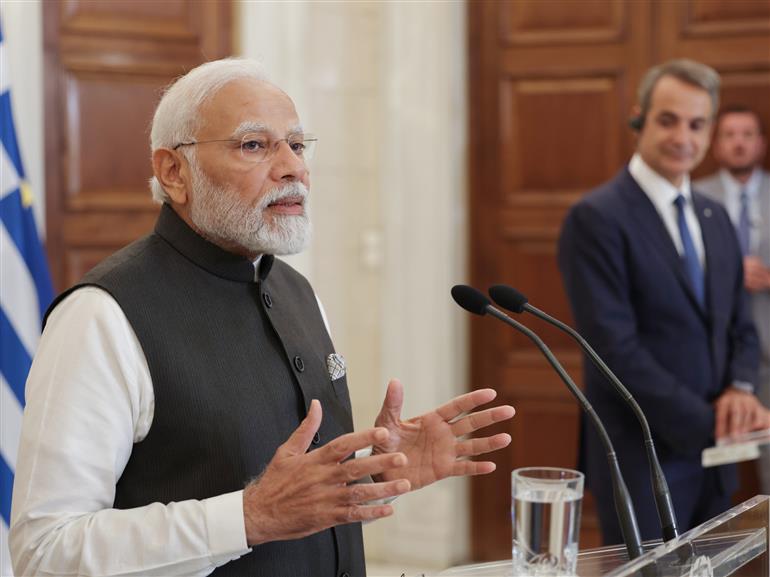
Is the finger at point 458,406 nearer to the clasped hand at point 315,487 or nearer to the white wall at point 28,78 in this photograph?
the clasped hand at point 315,487

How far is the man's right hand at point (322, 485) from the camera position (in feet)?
5.07

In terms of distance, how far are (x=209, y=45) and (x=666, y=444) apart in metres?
2.56

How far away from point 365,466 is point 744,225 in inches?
134

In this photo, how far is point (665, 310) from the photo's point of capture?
3279 mm

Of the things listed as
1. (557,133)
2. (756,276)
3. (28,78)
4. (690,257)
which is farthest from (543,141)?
(28,78)

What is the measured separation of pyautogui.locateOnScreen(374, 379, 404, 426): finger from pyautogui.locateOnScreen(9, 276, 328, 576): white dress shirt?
13.9 inches

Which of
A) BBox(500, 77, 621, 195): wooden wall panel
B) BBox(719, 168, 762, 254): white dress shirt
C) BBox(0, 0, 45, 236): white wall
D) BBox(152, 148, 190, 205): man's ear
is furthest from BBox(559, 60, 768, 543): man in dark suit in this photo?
BBox(0, 0, 45, 236): white wall

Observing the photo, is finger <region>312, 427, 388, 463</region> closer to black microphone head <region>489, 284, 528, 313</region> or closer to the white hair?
black microphone head <region>489, 284, 528, 313</region>

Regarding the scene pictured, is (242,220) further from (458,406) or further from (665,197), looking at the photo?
(665,197)

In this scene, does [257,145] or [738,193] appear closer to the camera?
[257,145]

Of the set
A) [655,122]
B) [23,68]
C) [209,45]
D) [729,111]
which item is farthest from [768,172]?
A: [23,68]

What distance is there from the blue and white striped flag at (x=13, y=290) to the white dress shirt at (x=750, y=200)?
9.39ft

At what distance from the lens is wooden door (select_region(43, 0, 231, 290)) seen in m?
4.26

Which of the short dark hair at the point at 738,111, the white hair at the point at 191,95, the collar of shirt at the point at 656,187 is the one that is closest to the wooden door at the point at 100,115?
the collar of shirt at the point at 656,187
